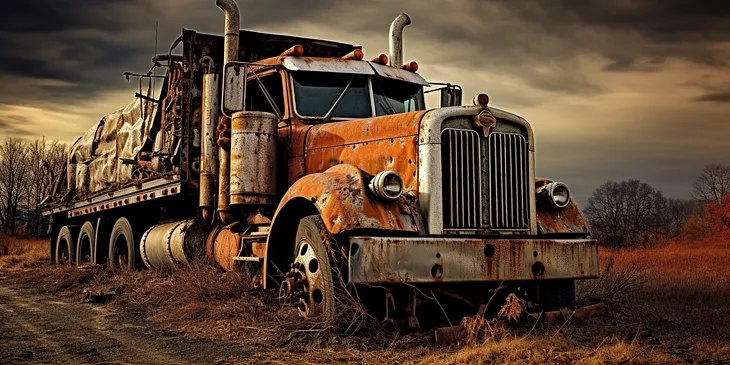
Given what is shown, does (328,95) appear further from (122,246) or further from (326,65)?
(122,246)

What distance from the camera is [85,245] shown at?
51.0ft

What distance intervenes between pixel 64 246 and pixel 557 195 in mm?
13669

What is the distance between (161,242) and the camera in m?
11.2

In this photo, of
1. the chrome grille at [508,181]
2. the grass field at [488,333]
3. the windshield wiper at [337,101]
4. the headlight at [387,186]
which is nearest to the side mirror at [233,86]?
the windshield wiper at [337,101]

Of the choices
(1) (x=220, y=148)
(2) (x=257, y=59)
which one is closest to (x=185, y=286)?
(1) (x=220, y=148)

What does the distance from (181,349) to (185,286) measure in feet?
8.84

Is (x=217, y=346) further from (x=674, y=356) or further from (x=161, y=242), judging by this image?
(x=161, y=242)

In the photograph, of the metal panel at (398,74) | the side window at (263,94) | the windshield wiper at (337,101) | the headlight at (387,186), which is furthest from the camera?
the metal panel at (398,74)

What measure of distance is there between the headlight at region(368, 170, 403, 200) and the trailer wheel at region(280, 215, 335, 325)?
0.59 meters

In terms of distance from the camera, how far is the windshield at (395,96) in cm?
857

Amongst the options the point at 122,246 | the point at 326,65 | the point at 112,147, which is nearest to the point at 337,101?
the point at 326,65

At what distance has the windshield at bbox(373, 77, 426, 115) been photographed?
8.57 meters

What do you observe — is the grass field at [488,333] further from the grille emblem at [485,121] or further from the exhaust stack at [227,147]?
the grille emblem at [485,121]

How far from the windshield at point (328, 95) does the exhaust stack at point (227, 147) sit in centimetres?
96
